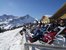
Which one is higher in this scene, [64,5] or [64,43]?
[64,5]

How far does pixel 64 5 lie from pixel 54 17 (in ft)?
13.8

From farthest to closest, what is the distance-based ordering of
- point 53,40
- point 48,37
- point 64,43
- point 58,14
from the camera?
point 58,14
point 48,37
point 53,40
point 64,43

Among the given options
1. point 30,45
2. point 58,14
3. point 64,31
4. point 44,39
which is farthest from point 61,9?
point 30,45

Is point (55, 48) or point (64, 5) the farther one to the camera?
point (64, 5)

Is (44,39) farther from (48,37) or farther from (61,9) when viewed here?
(61,9)

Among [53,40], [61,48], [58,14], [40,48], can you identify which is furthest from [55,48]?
[58,14]

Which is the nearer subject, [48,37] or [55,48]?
[55,48]

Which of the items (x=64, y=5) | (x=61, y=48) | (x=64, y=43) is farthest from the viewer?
(x=64, y=5)

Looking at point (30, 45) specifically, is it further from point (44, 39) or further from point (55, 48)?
point (44, 39)

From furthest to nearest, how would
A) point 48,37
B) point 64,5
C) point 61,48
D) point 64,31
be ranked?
point 64,5 → point 64,31 → point 48,37 → point 61,48

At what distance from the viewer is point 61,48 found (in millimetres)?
4398

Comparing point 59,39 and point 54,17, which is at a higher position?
point 54,17

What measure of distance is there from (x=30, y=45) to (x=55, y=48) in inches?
31.2

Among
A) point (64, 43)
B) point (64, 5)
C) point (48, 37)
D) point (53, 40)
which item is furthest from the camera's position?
point (64, 5)
